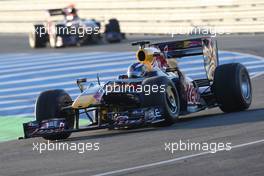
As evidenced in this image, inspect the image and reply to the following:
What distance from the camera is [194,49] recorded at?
43.5 ft

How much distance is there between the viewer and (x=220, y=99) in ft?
41.1

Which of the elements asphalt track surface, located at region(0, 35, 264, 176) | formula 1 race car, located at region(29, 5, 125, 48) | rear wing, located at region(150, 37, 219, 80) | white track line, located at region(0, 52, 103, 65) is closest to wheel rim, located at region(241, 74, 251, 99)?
asphalt track surface, located at region(0, 35, 264, 176)

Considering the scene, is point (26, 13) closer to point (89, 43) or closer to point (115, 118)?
point (89, 43)

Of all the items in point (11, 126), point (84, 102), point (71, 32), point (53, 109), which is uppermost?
point (71, 32)

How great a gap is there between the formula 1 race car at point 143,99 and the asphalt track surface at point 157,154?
17 centimetres

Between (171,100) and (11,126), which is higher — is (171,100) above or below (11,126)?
above

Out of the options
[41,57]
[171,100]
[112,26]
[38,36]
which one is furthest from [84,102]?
[38,36]

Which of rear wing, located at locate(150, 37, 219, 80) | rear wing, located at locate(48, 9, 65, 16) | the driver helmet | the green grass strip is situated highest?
rear wing, located at locate(48, 9, 65, 16)

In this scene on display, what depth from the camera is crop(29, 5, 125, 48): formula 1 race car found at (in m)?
31.2

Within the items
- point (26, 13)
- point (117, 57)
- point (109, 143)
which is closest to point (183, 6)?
point (117, 57)

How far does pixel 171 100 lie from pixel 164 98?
1.31 feet

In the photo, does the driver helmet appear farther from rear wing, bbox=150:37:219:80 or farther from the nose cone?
rear wing, bbox=150:37:219:80

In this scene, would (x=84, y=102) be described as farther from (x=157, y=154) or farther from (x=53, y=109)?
(x=157, y=154)

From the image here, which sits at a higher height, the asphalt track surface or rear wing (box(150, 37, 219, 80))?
rear wing (box(150, 37, 219, 80))
